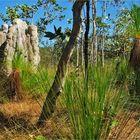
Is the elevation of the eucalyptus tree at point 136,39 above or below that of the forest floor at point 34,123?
above

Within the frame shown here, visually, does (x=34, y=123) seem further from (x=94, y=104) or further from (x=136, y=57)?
(x=94, y=104)

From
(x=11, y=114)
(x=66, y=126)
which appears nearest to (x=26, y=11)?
(x=11, y=114)

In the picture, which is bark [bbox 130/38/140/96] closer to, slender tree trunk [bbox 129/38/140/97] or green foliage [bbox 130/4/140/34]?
slender tree trunk [bbox 129/38/140/97]

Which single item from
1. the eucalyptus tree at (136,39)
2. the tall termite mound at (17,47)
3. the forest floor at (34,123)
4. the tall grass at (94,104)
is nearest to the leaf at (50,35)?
the forest floor at (34,123)

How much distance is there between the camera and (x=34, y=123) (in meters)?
6.51

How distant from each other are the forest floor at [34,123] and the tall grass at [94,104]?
13cm

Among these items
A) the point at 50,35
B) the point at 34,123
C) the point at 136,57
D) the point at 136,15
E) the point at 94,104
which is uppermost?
the point at 136,15

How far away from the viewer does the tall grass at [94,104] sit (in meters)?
3.39

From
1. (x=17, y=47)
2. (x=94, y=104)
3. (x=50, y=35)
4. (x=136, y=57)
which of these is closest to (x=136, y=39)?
(x=136, y=57)

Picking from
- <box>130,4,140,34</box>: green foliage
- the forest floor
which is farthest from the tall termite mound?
<box>130,4,140,34</box>: green foliage

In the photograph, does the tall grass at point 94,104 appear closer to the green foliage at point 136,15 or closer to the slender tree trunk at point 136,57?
the slender tree trunk at point 136,57

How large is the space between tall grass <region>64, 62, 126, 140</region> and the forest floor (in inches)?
5.3

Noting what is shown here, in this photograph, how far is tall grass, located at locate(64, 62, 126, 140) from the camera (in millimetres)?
3393

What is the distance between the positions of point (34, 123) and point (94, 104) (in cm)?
319
